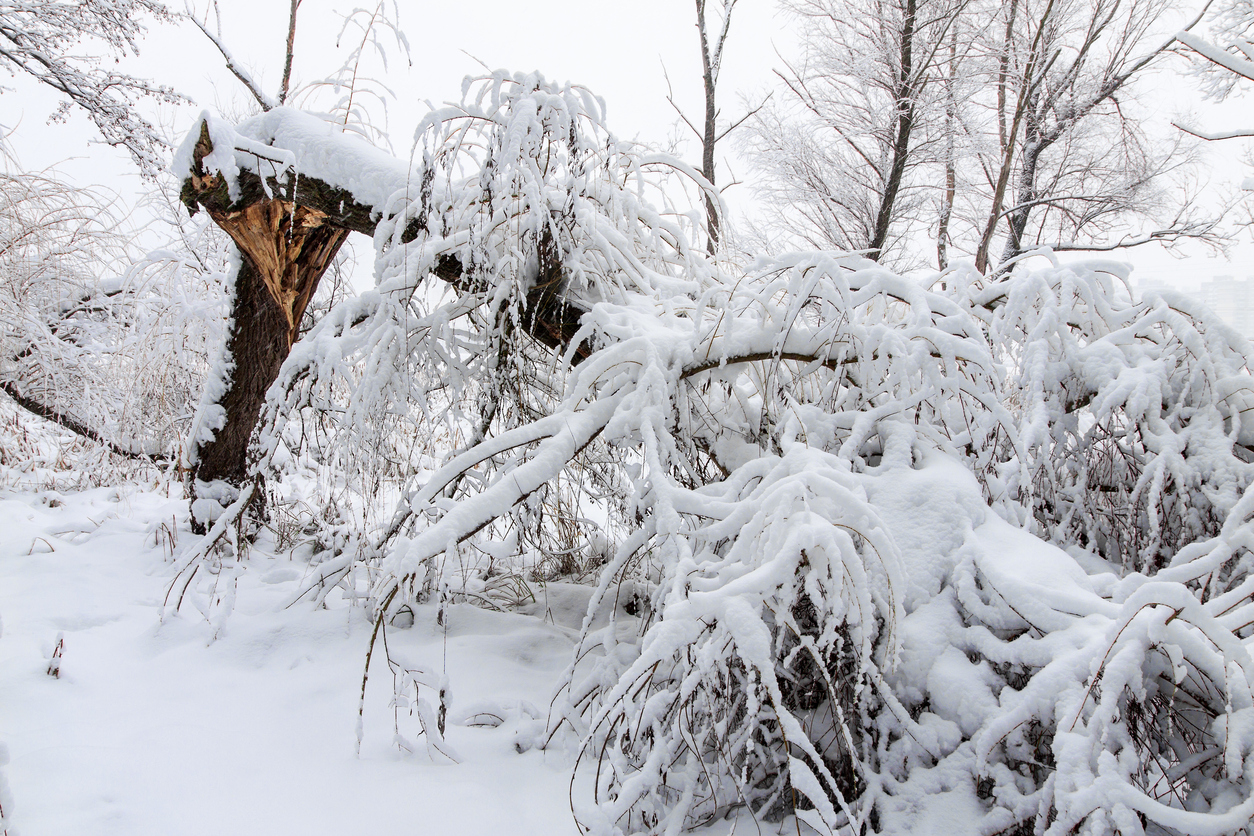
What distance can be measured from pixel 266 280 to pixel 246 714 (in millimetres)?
2250

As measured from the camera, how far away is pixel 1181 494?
1927mm

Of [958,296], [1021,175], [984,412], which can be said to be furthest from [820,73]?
[984,412]

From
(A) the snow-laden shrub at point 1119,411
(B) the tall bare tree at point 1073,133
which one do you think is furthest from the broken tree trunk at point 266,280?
(B) the tall bare tree at point 1073,133

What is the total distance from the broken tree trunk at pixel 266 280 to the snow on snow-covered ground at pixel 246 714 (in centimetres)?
81

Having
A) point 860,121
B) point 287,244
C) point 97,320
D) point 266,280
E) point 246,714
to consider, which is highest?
point 860,121

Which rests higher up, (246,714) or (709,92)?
(709,92)

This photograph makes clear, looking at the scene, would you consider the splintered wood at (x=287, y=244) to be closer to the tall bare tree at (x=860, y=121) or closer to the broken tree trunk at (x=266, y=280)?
the broken tree trunk at (x=266, y=280)

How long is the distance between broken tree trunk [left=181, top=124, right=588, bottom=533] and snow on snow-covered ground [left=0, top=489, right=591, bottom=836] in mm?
808

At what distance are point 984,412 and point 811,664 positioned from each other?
94cm

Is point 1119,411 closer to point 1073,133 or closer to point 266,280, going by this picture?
point 266,280

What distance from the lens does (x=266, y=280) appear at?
3.32 metres

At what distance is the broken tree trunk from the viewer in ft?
8.74

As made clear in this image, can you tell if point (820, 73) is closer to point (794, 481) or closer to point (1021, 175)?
point (1021, 175)

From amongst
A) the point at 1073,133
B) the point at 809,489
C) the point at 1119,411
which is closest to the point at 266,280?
the point at 809,489
